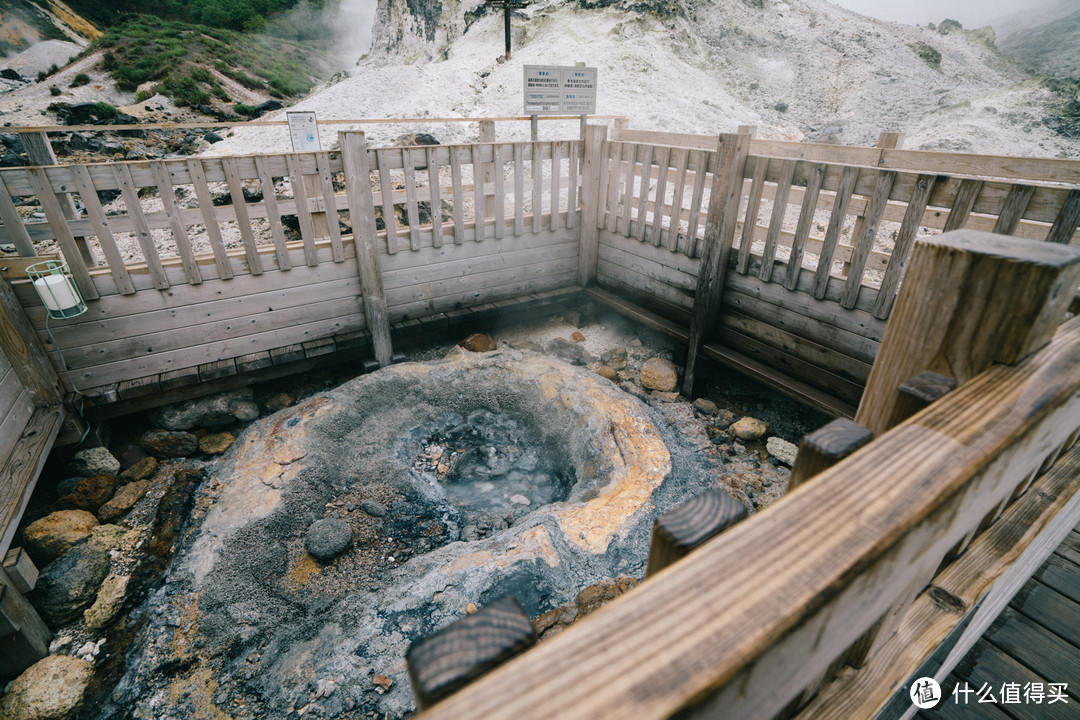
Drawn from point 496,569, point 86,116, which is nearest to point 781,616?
point 496,569

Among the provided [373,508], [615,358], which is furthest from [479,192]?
[373,508]

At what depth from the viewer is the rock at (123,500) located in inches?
146

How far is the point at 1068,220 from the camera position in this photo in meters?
2.99

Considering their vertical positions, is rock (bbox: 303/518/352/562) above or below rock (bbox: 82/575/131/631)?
above

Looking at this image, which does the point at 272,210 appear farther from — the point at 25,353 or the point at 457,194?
the point at 25,353

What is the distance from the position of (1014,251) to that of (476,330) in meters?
5.36

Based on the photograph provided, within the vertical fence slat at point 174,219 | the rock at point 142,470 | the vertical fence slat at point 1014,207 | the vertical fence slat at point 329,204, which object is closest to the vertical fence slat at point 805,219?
the vertical fence slat at point 1014,207

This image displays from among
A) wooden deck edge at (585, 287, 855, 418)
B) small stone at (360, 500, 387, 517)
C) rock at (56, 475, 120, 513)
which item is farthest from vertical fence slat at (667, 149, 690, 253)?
rock at (56, 475, 120, 513)

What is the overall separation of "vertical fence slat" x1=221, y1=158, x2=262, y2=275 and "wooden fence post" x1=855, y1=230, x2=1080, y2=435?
4.63 meters

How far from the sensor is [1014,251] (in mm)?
925

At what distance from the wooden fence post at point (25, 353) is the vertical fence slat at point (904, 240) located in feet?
21.4

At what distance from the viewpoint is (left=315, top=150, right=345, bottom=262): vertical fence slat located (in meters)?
4.54

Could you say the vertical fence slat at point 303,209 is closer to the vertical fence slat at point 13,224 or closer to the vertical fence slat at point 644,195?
the vertical fence slat at point 13,224

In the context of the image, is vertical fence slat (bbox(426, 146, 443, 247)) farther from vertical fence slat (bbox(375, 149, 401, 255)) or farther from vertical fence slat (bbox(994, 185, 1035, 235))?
vertical fence slat (bbox(994, 185, 1035, 235))
